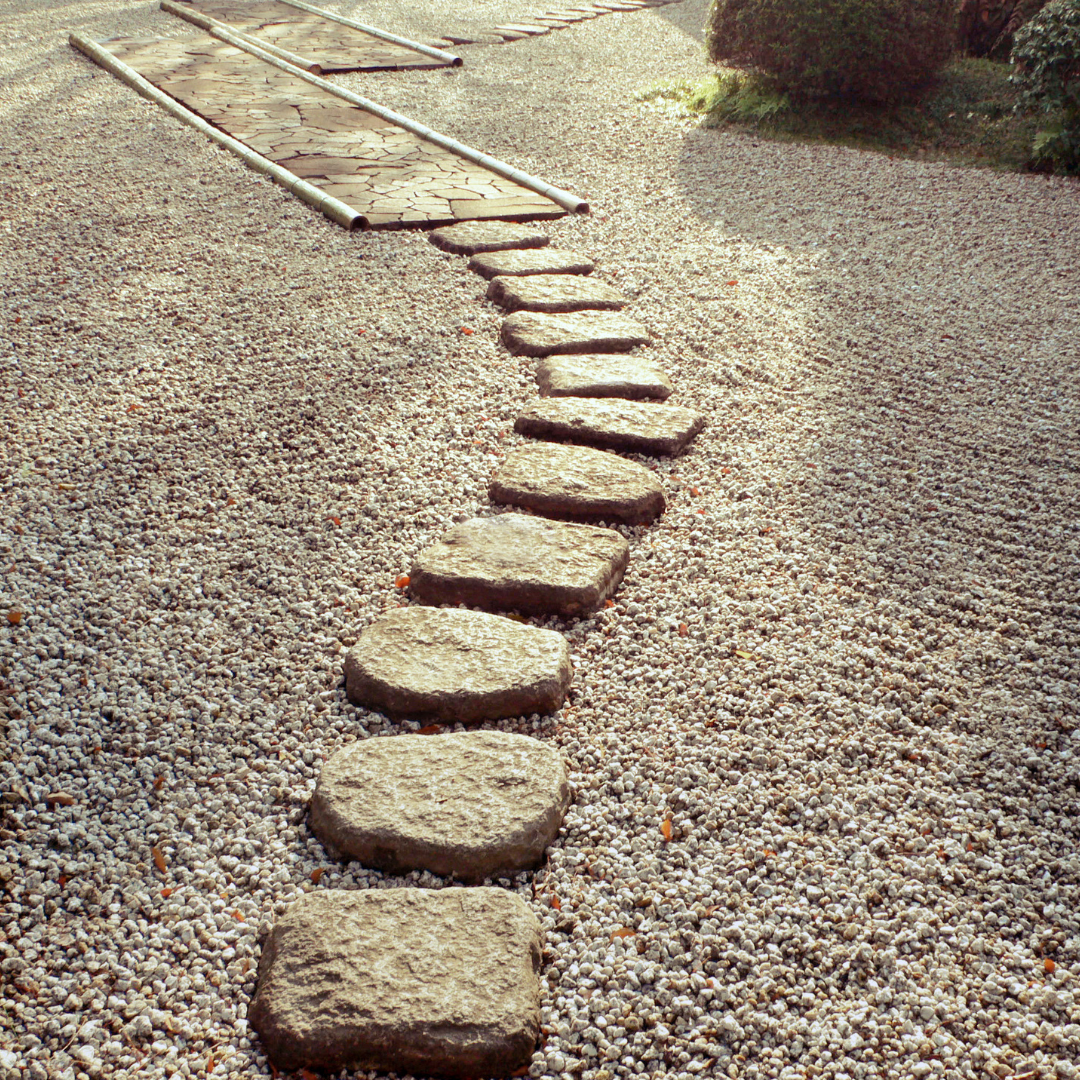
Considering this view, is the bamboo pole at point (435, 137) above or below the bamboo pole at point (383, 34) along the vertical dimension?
below

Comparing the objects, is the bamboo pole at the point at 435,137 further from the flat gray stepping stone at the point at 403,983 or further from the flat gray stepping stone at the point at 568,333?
the flat gray stepping stone at the point at 403,983

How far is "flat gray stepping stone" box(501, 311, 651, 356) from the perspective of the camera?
378 centimetres

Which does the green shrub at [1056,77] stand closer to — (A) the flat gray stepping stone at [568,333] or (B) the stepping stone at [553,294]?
(B) the stepping stone at [553,294]

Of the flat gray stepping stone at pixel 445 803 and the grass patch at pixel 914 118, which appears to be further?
the grass patch at pixel 914 118

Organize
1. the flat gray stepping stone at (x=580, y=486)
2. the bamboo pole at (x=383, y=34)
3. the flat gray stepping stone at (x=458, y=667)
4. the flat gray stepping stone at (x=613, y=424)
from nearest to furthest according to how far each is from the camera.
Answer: the flat gray stepping stone at (x=458, y=667), the flat gray stepping stone at (x=580, y=486), the flat gray stepping stone at (x=613, y=424), the bamboo pole at (x=383, y=34)

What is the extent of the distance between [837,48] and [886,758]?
18.7 ft

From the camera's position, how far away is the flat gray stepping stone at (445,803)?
1875mm

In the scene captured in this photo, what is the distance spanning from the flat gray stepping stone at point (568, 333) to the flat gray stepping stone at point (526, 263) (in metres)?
0.47

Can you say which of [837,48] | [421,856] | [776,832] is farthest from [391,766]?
[837,48]

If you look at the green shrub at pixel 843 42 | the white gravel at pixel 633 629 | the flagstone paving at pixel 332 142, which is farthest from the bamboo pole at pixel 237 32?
the white gravel at pixel 633 629

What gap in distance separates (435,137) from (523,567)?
4.50 m

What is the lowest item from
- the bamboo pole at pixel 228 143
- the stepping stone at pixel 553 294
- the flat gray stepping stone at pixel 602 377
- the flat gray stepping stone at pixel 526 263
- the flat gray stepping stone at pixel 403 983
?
the flat gray stepping stone at pixel 403 983

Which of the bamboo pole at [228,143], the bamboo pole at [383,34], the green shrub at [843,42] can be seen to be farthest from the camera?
the bamboo pole at [383,34]

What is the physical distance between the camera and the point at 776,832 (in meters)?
1.95
